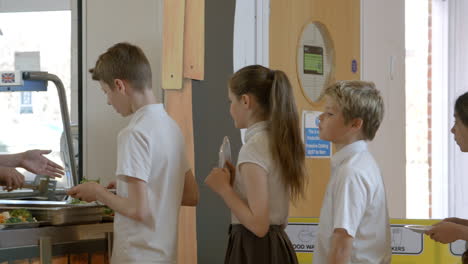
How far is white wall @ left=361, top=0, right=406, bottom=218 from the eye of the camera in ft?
17.2

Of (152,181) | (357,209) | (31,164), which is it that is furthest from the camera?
(31,164)

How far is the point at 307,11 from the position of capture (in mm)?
4211

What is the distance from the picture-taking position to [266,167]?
2.33 meters

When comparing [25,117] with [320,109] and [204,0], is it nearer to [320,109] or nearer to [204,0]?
[204,0]

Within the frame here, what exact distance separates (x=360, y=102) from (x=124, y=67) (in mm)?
814

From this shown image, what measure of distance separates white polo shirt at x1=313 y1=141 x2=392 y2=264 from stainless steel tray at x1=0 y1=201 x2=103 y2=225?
867 mm

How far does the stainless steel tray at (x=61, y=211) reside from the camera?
2447 millimetres

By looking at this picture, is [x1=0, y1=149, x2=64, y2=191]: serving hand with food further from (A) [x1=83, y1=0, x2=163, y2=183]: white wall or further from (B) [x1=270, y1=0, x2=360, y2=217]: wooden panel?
(B) [x1=270, y1=0, x2=360, y2=217]: wooden panel

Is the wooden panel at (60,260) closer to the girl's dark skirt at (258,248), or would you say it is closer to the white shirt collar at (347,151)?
the girl's dark skirt at (258,248)

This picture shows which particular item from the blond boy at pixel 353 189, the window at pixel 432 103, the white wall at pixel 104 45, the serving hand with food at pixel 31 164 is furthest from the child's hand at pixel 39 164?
the window at pixel 432 103

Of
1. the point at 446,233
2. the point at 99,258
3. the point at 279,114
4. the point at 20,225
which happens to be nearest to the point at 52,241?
the point at 20,225

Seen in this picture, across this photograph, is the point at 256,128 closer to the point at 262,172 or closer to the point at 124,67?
the point at 262,172

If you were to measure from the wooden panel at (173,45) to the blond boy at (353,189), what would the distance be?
0.82 metres

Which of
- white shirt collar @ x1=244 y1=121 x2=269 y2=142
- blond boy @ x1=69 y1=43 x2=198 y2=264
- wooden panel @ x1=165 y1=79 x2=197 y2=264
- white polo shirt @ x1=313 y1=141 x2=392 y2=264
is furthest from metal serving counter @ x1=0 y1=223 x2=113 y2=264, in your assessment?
white polo shirt @ x1=313 y1=141 x2=392 y2=264
